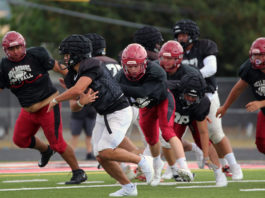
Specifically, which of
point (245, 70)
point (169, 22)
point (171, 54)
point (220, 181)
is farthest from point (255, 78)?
point (169, 22)

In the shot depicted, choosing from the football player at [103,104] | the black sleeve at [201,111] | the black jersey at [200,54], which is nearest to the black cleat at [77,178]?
the football player at [103,104]

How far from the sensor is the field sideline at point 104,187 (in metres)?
7.34

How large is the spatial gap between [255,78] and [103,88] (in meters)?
1.84

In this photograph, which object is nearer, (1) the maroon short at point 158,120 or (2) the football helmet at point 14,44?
(1) the maroon short at point 158,120

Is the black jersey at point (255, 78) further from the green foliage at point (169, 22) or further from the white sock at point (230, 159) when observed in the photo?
the green foliage at point (169, 22)

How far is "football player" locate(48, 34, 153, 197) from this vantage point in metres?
7.21

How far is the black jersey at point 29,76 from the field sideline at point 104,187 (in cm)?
112

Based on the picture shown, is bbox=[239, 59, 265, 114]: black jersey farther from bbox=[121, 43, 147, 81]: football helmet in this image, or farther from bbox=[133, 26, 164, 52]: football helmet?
bbox=[133, 26, 164, 52]: football helmet

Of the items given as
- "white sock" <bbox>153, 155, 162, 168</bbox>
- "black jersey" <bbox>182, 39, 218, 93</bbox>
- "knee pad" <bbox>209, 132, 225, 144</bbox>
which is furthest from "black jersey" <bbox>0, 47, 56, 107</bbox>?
"knee pad" <bbox>209, 132, 225, 144</bbox>

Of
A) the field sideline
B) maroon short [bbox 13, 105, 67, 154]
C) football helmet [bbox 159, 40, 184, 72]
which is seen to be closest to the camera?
the field sideline

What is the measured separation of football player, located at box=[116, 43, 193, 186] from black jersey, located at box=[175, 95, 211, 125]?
30cm

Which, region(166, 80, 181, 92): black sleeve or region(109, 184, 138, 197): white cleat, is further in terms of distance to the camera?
region(166, 80, 181, 92): black sleeve

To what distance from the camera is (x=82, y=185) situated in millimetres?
8438

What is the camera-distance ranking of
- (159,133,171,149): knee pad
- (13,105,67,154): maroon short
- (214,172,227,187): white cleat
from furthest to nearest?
(159,133,171,149): knee pad → (13,105,67,154): maroon short → (214,172,227,187): white cleat
